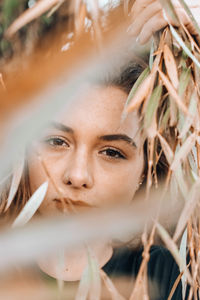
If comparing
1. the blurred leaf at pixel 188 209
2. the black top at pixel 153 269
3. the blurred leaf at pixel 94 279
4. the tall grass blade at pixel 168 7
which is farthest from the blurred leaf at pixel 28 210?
the black top at pixel 153 269

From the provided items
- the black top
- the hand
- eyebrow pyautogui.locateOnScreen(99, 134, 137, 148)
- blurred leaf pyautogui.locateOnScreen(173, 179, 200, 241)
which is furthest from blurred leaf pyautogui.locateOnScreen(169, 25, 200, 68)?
the black top

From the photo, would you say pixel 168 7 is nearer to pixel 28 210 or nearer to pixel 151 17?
pixel 151 17

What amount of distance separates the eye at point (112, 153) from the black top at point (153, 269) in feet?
1.10

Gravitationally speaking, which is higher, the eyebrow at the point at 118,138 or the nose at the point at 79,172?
the eyebrow at the point at 118,138

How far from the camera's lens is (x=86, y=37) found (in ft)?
1.33

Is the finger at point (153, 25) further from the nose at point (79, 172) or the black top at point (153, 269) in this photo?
the black top at point (153, 269)

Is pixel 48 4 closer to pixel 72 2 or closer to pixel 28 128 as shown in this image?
pixel 72 2

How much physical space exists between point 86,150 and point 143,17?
29 centimetres

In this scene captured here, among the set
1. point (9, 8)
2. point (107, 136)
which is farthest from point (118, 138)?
point (9, 8)

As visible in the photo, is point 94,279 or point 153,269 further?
point 153,269

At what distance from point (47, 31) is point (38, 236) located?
33 centimetres

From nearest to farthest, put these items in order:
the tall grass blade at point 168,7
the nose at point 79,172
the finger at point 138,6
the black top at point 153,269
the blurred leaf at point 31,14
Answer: the blurred leaf at point 31,14 → the tall grass blade at point 168,7 → the finger at point 138,6 → the nose at point 79,172 → the black top at point 153,269

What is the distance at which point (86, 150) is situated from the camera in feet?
2.70

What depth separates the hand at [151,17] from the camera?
2.05ft
